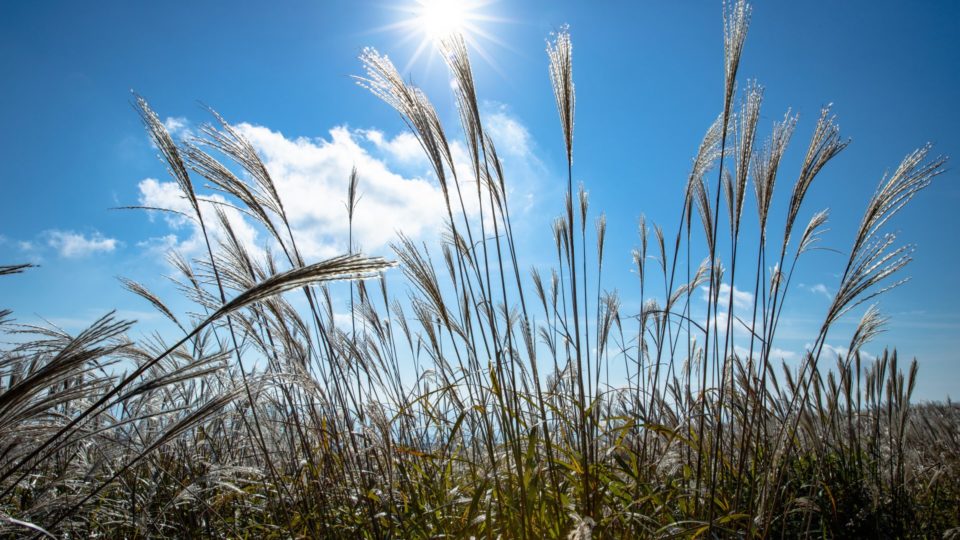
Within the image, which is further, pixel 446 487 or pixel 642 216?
pixel 642 216

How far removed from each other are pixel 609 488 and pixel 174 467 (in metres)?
2.85

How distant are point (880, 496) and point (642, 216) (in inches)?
90.0

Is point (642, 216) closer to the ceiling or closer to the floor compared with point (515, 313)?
closer to the ceiling

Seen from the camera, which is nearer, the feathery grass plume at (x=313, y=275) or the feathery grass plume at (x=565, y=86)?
the feathery grass plume at (x=313, y=275)

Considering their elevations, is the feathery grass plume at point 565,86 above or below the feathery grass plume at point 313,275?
above

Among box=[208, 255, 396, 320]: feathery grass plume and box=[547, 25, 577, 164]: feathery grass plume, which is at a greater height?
box=[547, 25, 577, 164]: feathery grass plume

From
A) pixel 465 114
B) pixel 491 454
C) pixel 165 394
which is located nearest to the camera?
pixel 491 454

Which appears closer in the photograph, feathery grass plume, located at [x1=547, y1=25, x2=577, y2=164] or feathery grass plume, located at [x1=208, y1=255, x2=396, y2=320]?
feathery grass plume, located at [x1=208, y1=255, x2=396, y2=320]

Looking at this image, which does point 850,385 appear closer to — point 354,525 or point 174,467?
point 354,525

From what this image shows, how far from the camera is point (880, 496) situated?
3.09 meters

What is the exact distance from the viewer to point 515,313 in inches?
174

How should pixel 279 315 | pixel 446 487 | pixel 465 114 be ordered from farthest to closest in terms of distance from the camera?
pixel 446 487 < pixel 279 315 < pixel 465 114

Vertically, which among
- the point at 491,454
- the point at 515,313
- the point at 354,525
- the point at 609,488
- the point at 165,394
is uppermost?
the point at 515,313

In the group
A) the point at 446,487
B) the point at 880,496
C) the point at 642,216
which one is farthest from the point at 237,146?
the point at 880,496
